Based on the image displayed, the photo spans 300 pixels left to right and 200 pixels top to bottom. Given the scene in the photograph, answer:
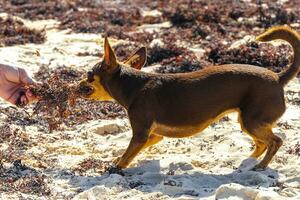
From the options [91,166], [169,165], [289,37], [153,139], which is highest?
[289,37]

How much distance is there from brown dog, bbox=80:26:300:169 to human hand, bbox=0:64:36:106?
31.5 inches

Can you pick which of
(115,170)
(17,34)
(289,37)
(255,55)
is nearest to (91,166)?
(115,170)

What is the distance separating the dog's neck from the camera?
314 inches

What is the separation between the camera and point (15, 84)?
8.38 metres

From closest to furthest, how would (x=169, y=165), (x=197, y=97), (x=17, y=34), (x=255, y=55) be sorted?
(x=197, y=97) < (x=169, y=165) < (x=255, y=55) < (x=17, y=34)

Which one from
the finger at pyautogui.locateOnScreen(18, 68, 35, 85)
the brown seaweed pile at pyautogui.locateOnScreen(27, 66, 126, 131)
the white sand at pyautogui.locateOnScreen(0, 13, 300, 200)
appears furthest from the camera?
the brown seaweed pile at pyautogui.locateOnScreen(27, 66, 126, 131)

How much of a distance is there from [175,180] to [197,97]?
975mm

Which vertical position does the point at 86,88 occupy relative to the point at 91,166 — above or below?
above

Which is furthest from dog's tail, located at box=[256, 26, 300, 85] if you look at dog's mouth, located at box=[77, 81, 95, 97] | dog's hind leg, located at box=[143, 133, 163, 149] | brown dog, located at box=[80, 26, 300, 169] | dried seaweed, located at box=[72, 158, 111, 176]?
dried seaweed, located at box=[72, 158, 111, 176]

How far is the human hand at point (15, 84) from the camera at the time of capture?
8.20 m

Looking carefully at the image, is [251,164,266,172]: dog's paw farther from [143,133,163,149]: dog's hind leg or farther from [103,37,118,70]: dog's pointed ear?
[103,37,118,70]: dog's pointed ear

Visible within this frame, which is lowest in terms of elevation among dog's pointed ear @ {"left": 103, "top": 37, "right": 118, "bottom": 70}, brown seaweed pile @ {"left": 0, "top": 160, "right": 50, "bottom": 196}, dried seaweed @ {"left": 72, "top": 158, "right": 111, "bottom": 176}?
dried seaweed @ {"left": 72, "top": 158, "right": 111, "bottom": 176}

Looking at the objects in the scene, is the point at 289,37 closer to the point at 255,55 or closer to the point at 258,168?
the point at 258,168

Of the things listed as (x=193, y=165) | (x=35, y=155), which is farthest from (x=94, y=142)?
(x=193, y=165)
